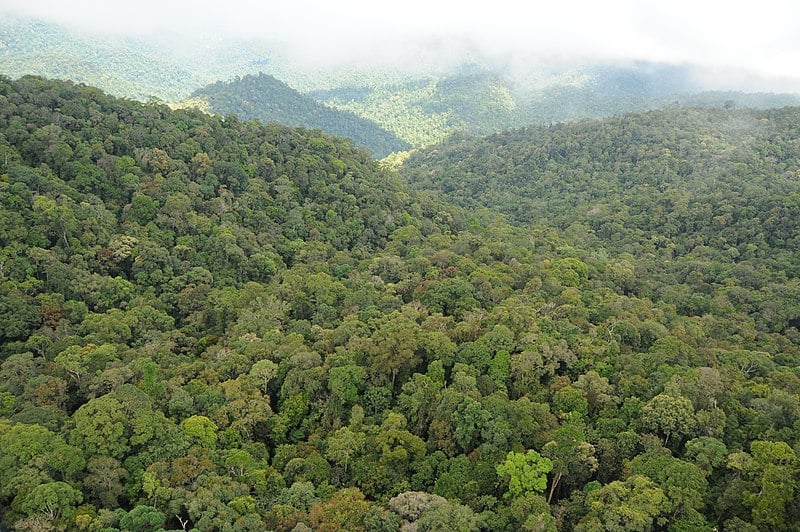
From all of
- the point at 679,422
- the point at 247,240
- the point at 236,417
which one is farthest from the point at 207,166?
the point at 679,422

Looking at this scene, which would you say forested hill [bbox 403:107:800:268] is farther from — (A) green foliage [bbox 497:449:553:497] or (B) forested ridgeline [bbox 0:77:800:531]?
(A) green foliage [bbox 497:449:553:497]

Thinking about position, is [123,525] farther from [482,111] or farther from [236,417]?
[482,111]

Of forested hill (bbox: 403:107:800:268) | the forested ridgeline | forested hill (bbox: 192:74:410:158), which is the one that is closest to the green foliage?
the forested ridgeline

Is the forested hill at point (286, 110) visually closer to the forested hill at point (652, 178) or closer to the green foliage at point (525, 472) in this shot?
the forested hill at point (652, 178)

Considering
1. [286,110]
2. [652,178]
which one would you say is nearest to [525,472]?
[652,178]

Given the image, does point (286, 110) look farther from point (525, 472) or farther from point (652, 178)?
point (525, 472)
